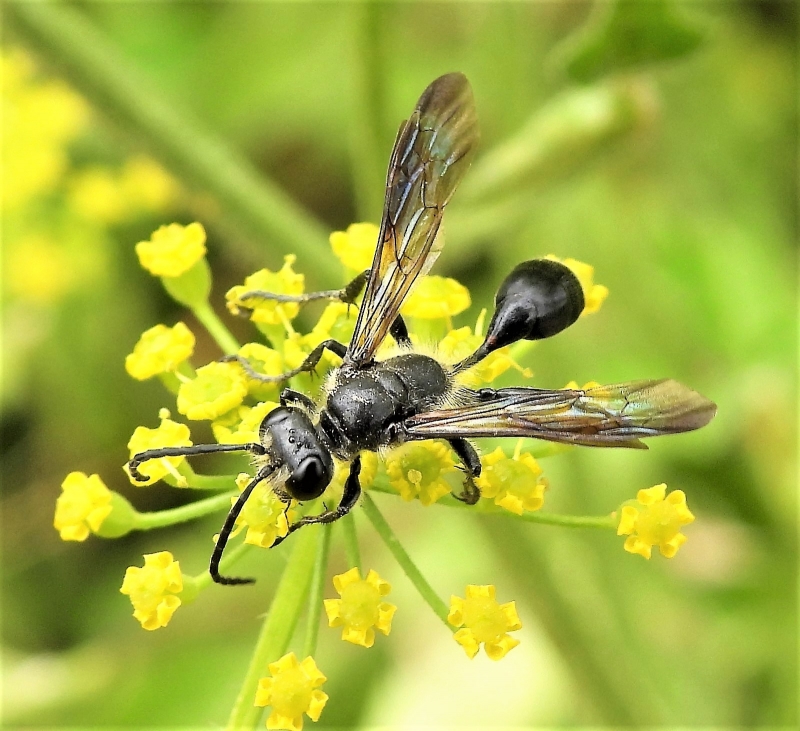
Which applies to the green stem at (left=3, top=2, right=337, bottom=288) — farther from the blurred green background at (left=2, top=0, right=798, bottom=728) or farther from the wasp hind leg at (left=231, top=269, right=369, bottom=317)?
the wasp hind leg at (left=231, top=269, right=369, bottom=317)

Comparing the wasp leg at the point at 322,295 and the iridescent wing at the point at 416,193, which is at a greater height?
the iridescent wing at the point at 416,193

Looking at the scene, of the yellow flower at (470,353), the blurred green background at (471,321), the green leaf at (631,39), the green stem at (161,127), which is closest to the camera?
the yellow flower at (470,353)

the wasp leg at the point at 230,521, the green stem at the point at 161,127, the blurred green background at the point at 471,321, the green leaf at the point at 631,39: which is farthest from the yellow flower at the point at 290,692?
the green leaf at the point at 631,39

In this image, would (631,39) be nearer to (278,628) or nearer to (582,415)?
(582,415)

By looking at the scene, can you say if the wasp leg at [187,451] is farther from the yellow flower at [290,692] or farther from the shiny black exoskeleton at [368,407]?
the yellow flower at [290,692]

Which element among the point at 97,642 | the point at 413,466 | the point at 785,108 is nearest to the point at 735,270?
the point at 785,108

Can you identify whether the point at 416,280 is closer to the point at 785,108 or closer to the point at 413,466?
the point at 413,466
